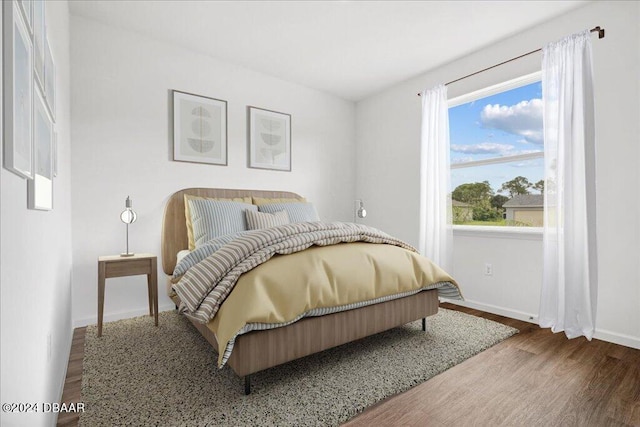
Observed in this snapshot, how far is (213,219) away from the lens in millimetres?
2846

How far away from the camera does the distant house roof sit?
114 inches

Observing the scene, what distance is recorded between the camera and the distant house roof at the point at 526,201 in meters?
2.91

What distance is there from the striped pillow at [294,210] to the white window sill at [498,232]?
5.01ft

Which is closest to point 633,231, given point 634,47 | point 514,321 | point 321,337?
point 514,321

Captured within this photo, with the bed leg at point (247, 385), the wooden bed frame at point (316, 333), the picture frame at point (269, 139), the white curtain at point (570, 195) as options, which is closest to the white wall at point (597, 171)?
the white curtain at point (570, 195)

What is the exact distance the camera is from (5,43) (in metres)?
0.74

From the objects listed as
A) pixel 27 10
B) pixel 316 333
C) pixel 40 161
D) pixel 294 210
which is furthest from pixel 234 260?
pixel 294 210

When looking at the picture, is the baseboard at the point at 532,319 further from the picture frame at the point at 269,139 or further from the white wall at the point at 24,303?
the white wall at the point at 24,303

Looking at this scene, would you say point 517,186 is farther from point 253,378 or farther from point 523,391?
point 253,378

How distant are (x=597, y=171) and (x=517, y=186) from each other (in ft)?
2.21

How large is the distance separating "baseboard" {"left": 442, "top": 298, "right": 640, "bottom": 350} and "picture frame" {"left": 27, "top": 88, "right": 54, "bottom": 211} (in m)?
3.37

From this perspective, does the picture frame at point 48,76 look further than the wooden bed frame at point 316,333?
No

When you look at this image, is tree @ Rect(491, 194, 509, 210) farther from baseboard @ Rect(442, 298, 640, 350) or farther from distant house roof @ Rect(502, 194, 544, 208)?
baseboard @ Rect(442, 298, 640, 350)

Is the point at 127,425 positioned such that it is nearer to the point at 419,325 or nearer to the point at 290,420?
the point at 290,420
